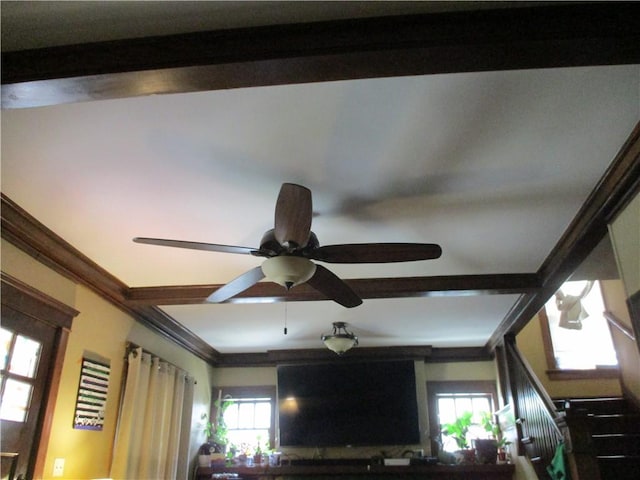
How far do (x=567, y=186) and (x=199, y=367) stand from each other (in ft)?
16.3

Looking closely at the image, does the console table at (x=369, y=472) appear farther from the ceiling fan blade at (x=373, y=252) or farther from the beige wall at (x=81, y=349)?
the ceiling fan blade at (x=373, y=252)

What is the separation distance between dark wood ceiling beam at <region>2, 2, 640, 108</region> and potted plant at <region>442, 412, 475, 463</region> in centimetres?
500

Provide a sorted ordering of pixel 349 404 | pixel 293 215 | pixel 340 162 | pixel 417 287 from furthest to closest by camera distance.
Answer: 1. pixel 349 404
2. pixel 417 287
3. pixel 340 162
4. pixel 293 215

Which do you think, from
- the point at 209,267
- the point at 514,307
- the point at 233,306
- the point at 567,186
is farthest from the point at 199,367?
the point at 567,186

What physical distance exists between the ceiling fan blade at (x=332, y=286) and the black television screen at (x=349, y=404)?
3.35 meters

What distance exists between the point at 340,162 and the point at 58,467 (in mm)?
2814

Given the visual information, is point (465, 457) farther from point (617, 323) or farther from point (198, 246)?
point (198, 246)

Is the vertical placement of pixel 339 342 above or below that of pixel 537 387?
above

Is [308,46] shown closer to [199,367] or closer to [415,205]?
[415,205]

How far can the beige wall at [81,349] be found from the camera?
332 centimetres

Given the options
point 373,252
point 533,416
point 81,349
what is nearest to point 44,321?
point 81,349

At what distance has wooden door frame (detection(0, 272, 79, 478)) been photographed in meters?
3.07

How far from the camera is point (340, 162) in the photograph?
2.58 metres

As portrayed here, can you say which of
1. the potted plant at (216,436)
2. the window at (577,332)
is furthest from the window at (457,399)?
the potted plant at (216,436)
